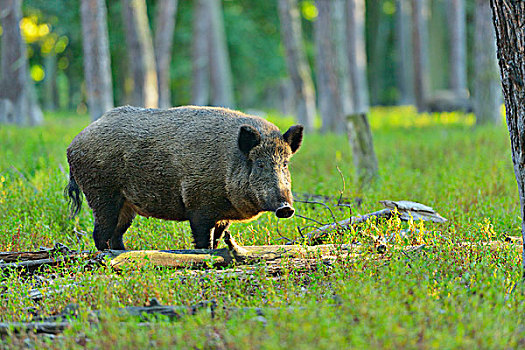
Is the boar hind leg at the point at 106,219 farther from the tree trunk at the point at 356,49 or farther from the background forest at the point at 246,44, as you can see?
the tree trunk at the point at 356,49

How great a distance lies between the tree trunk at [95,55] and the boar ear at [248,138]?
345 inches

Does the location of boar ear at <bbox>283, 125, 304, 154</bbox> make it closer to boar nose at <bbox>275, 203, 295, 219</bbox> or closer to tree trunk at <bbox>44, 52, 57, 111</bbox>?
boar nose at <bbox>275, 203, 295, 219</bbox>

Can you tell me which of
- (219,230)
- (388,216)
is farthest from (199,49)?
(388,216)

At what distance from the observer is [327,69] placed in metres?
16.9

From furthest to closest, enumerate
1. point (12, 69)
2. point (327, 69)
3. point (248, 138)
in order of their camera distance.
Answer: point (12, 69) < point (327, 69) < point (248, 138)

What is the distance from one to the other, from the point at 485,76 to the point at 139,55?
912 centimetres

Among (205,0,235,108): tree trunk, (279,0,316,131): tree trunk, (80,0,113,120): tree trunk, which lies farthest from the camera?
(205,0,235,108): tree trunk

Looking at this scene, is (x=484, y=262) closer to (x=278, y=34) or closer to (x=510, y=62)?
(x=510, y=62)

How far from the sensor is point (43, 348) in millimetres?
3660

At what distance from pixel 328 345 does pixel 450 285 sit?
1.40 meters

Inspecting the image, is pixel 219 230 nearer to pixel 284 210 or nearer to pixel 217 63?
pixel 284 210

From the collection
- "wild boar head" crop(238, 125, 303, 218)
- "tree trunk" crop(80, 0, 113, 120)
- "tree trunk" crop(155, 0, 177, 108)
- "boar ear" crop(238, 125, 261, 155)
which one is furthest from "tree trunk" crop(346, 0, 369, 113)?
"boar ear" crop(238, 125, 261, 155)

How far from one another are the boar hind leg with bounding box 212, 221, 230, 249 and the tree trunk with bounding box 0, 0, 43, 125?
42.8ft

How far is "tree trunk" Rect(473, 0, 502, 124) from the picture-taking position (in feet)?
50.3
